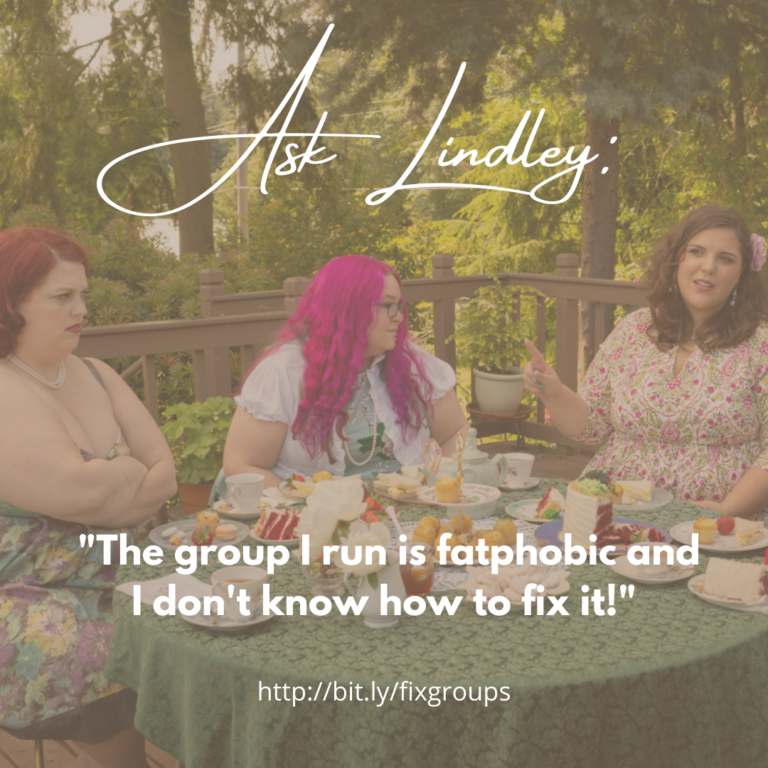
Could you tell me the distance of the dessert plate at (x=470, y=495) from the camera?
213 cm

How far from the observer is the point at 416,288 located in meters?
5.25

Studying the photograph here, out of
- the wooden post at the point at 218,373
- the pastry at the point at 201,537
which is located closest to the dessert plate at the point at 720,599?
the pastry at the point at 201,537

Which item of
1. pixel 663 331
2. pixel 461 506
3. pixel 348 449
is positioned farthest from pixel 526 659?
pixel 663 331

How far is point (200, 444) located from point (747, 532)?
212 centimetres

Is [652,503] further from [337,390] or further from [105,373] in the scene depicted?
[105,373]

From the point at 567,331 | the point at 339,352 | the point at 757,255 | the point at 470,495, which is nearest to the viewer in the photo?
the point at 470,495

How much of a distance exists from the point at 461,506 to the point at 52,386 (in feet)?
3.40

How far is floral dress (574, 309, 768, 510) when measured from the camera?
8.63ft

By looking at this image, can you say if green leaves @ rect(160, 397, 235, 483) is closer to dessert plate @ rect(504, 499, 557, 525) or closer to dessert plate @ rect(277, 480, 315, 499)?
dessert plate @ rect(277, 480, 315, 499)

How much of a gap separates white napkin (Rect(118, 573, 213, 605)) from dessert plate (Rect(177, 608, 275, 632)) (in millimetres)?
86

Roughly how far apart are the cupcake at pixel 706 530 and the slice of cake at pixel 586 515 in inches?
7.3

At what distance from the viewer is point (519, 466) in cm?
236

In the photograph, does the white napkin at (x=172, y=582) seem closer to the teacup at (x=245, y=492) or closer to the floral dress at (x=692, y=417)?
the teacup at (x=245, y=492)

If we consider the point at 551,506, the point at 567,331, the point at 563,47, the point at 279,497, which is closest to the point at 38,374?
the point at 279,497
